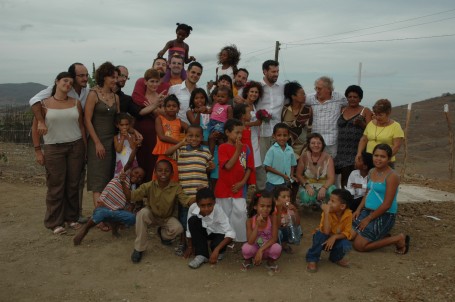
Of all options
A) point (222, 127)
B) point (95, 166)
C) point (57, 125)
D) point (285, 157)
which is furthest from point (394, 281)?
point (57, 125)

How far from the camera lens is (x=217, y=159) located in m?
5.03

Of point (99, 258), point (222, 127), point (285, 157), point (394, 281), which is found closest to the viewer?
point (394, 281)

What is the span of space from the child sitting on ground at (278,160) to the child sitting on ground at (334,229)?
43.5 inches

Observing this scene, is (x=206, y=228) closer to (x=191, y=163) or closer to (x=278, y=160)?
(x=191, y=163)

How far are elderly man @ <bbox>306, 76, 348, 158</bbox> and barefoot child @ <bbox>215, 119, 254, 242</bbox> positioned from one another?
1432 millimetres

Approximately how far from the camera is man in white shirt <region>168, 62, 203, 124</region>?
5.32 meters

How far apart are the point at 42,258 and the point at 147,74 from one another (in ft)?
7.58

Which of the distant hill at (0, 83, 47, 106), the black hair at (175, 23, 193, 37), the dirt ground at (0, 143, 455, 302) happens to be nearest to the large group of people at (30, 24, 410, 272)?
the dirt ground at (0, 143, 455, 302)

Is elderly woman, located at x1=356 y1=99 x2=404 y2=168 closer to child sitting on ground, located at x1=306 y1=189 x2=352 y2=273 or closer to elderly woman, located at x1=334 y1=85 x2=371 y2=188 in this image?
elderly woman, located at x1=334 y1=85 x2=371 y2=188

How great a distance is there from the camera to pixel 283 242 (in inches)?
187

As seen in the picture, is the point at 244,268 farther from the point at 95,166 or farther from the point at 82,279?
the point at 95,166

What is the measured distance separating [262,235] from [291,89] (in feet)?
7.33

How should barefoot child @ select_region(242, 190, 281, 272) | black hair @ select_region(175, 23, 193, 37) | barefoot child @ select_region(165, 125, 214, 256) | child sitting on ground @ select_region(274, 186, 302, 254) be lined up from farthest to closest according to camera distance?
1. black hair @ select_region(175, 23, 193, 37)
2. barefoot child @ select_region(165, 125, 214, 256)
3. child sitting on ground @ select_region(274, 186, 302, 254)
4. barefoot child @ select_region(242, 190, 281, 272)

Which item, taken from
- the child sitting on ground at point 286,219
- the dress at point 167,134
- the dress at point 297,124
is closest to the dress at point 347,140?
the dress at point 297,124
